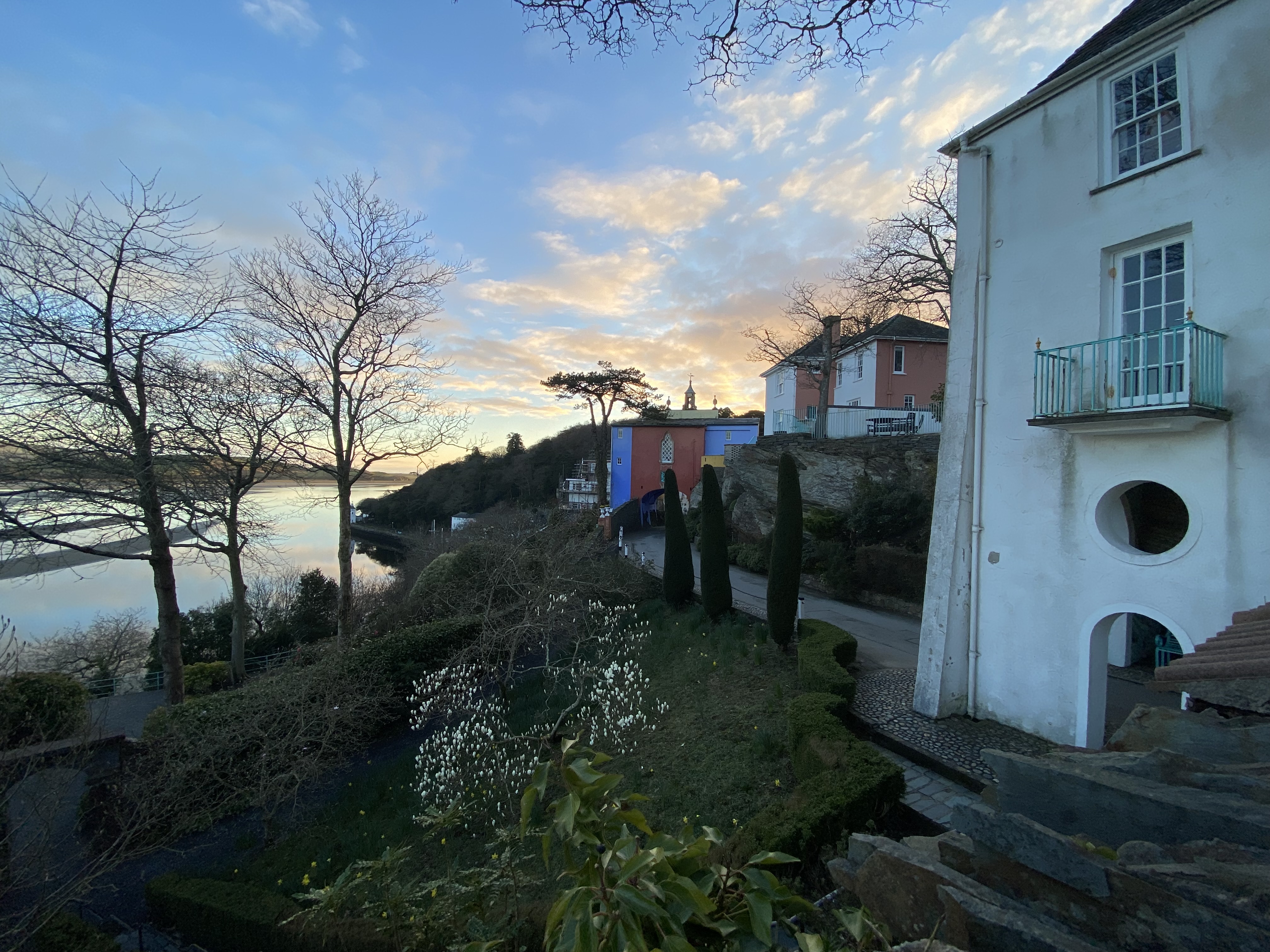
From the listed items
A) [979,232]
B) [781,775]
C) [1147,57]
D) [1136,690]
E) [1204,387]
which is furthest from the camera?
[1136,690]

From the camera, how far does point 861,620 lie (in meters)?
13.7

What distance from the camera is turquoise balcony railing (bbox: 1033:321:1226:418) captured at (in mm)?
5270

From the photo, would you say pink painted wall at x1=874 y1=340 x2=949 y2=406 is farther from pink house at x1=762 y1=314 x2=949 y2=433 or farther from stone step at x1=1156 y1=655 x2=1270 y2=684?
stone step at x1=1156 y1=655 x2=1270 y2=684

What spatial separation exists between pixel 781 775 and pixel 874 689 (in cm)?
293

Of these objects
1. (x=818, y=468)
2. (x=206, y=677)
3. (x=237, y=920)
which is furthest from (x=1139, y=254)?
(x=206, y=677)

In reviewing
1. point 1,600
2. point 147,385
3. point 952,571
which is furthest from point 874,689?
point 1,600

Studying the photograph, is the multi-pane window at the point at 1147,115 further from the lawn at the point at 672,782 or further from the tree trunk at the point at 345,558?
the tree trunk at the point at 345,558

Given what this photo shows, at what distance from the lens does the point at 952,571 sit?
750 cm

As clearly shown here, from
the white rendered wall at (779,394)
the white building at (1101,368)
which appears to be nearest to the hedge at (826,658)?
the white building at (1101,368)

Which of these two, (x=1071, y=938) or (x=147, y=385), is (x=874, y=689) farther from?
(x=147, y=385)

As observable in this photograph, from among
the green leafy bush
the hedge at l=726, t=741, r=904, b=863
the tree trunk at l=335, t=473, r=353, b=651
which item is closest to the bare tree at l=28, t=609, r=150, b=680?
the tree trunk at l=335, t=473, r=353, b=651

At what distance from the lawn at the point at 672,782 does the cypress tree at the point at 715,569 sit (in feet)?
Result: 8.70

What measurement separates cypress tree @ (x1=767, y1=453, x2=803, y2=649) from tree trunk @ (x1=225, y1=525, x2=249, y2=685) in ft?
39.0

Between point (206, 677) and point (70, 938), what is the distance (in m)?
9.67
